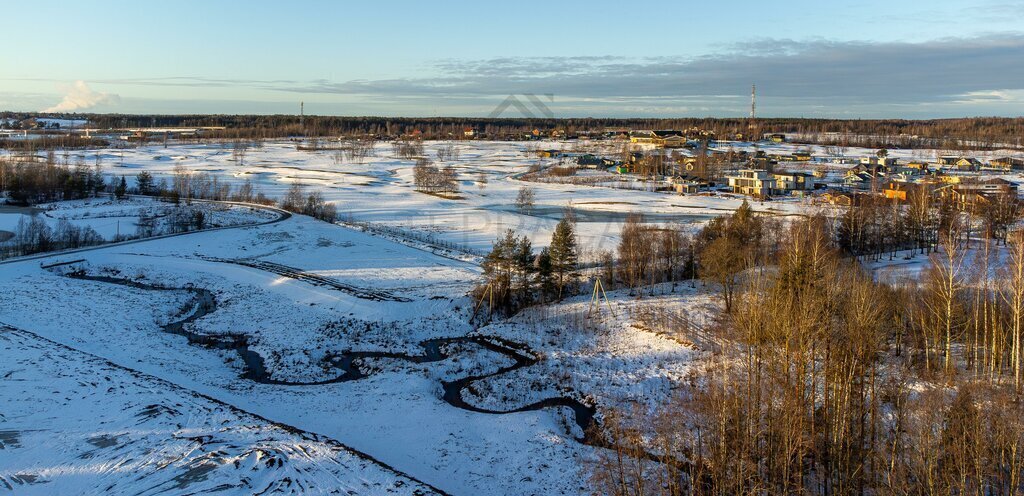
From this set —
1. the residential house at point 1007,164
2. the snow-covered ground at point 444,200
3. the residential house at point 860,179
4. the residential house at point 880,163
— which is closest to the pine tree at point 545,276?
the snow-covered ground at point 444,200

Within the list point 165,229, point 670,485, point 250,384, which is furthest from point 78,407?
point 165,229

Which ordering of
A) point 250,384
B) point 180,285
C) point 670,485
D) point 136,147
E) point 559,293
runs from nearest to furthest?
point 670,485, point 250,384, point 559,293, point 180,285, point 136,147

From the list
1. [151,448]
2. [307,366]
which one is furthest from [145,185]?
[151,448]

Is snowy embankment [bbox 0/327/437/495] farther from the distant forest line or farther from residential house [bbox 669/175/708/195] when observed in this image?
the distant forest line

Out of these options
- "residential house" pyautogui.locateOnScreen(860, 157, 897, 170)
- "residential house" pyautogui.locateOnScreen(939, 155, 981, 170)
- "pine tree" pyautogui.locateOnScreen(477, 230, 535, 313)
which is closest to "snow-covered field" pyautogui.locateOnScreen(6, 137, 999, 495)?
"pine tree" pyautogui.locateOnScreen(477, 230, 535, 313)

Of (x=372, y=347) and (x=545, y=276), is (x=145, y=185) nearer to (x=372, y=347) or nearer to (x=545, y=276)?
(x=372, y=347)

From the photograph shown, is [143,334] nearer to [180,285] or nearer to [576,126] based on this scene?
[180,285]
